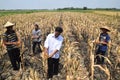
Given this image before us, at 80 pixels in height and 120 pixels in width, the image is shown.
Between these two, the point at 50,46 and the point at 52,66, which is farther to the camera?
the point at 52,66

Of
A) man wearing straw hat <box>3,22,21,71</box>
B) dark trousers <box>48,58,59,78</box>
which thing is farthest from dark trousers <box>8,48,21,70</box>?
dark trousers <box>48,58,59,78</box>

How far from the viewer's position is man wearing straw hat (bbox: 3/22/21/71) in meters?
8.53

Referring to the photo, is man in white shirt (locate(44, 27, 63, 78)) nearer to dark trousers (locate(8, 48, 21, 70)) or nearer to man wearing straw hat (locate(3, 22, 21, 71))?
man wearing straw hat (locate(3, 22, 21, 71))

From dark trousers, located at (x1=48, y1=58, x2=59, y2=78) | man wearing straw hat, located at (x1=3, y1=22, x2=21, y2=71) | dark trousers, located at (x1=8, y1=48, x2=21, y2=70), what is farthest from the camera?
dark trousers, located at (x1=8, y1=48, x2=21, y2=70)

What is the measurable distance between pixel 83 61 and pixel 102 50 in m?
0.90

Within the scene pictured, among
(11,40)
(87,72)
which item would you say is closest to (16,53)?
(11,40)

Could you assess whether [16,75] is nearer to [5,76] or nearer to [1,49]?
[5,76]

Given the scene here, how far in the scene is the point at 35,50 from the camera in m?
12.5

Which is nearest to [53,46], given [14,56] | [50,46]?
[50,46]

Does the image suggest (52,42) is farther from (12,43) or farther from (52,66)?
(12,43)

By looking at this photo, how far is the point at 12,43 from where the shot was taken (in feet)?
28.2

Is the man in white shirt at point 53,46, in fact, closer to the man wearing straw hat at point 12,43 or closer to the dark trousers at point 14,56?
the man wearing straw hat at point 12,43

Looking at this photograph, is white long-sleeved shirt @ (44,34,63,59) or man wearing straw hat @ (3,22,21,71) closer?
white long-sleeved shirt @ (44,34,63,59)

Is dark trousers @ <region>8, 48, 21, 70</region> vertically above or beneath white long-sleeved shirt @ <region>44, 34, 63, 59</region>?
beneath
